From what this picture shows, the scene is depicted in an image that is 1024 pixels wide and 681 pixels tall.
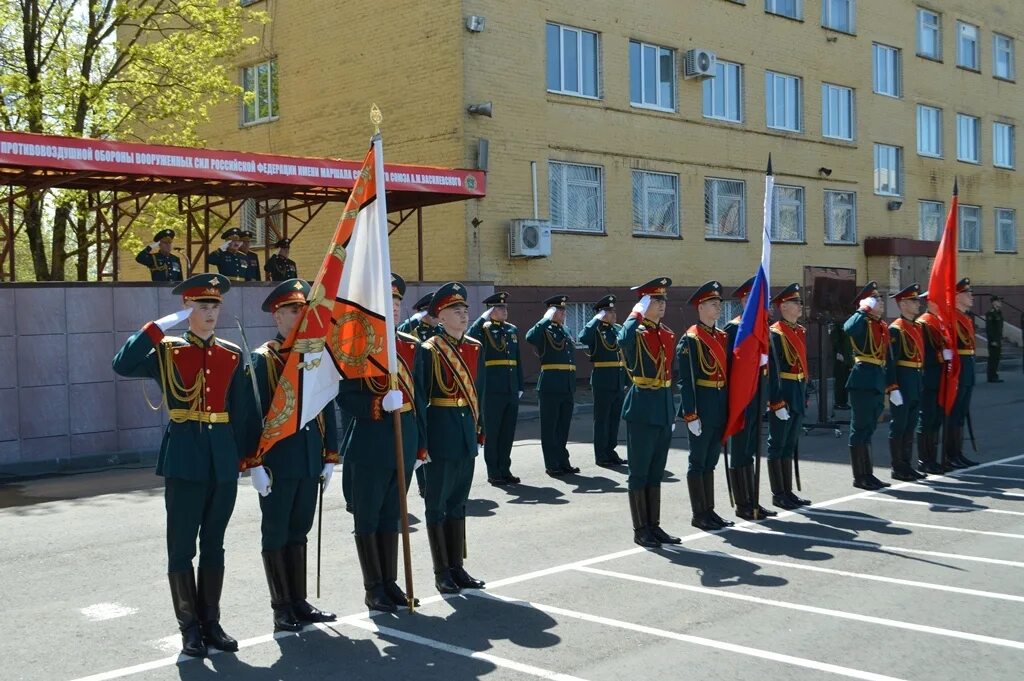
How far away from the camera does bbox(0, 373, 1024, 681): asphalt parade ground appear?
602cm

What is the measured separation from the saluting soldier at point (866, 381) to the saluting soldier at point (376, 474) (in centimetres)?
609

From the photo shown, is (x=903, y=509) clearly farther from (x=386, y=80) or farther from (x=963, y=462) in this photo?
(x=386, y=80)

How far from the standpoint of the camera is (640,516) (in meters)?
9.05

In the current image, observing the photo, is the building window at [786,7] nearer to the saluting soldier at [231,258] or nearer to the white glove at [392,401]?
the saluting soldier at [231,258]

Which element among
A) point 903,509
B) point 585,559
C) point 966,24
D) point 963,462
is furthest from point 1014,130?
point 585,559

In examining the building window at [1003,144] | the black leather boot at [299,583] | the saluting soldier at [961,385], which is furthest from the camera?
the building window at [1003,144]

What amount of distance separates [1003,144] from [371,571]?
125 ft

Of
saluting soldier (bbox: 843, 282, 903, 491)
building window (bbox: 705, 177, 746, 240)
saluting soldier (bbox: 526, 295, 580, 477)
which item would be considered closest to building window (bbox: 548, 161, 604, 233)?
building window (bbox: 705, 177, 746, 240)

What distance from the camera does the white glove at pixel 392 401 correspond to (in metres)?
6.76

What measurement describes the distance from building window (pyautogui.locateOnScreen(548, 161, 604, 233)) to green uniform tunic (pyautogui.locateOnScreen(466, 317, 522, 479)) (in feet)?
35.5

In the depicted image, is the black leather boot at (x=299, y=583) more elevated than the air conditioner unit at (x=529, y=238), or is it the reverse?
the air conditioner unit at (x=529, y=238)

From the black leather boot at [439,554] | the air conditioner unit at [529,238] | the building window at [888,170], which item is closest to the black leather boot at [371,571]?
the black leather boot at [439,554]

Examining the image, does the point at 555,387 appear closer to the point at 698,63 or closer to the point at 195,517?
the point at 195,517

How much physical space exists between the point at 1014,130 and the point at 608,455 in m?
32.3
